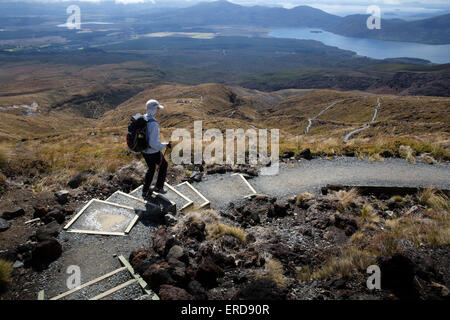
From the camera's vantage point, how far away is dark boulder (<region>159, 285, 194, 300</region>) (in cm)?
477

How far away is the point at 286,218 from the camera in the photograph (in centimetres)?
895

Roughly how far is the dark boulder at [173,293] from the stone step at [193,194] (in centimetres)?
→ 384

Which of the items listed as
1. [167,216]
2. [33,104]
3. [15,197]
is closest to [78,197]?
[15,197]

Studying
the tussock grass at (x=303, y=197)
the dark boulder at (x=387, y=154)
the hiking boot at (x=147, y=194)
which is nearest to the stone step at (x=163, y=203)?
the hiking boot at (x=147, y=194)

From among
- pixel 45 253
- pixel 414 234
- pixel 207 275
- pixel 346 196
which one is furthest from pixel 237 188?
pixel 45 253

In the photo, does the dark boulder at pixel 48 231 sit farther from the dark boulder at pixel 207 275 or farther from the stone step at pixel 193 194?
the stone step at pixel 193 194

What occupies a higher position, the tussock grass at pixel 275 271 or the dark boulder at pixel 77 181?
the dark boulder at pixel 77 181

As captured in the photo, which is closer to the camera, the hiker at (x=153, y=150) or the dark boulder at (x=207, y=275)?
the dark boulder at (x=207, y=275)

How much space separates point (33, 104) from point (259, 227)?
15957 cm

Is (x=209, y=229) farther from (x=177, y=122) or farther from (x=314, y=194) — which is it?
(x=177, y=122)

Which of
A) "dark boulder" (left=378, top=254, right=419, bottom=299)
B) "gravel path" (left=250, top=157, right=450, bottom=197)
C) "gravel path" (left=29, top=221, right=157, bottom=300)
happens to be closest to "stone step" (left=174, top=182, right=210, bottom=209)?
"gravel path" (left=29, top=221, right=157, bottom=300)

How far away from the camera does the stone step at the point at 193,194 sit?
9023mm

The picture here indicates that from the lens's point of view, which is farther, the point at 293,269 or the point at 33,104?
the point at 33,104

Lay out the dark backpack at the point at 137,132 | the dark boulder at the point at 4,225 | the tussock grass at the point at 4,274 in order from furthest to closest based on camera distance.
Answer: the dark backpack at the point at 137,132, the dark boulder at the point at 4,225, the tussock grass at the point at 4,274
